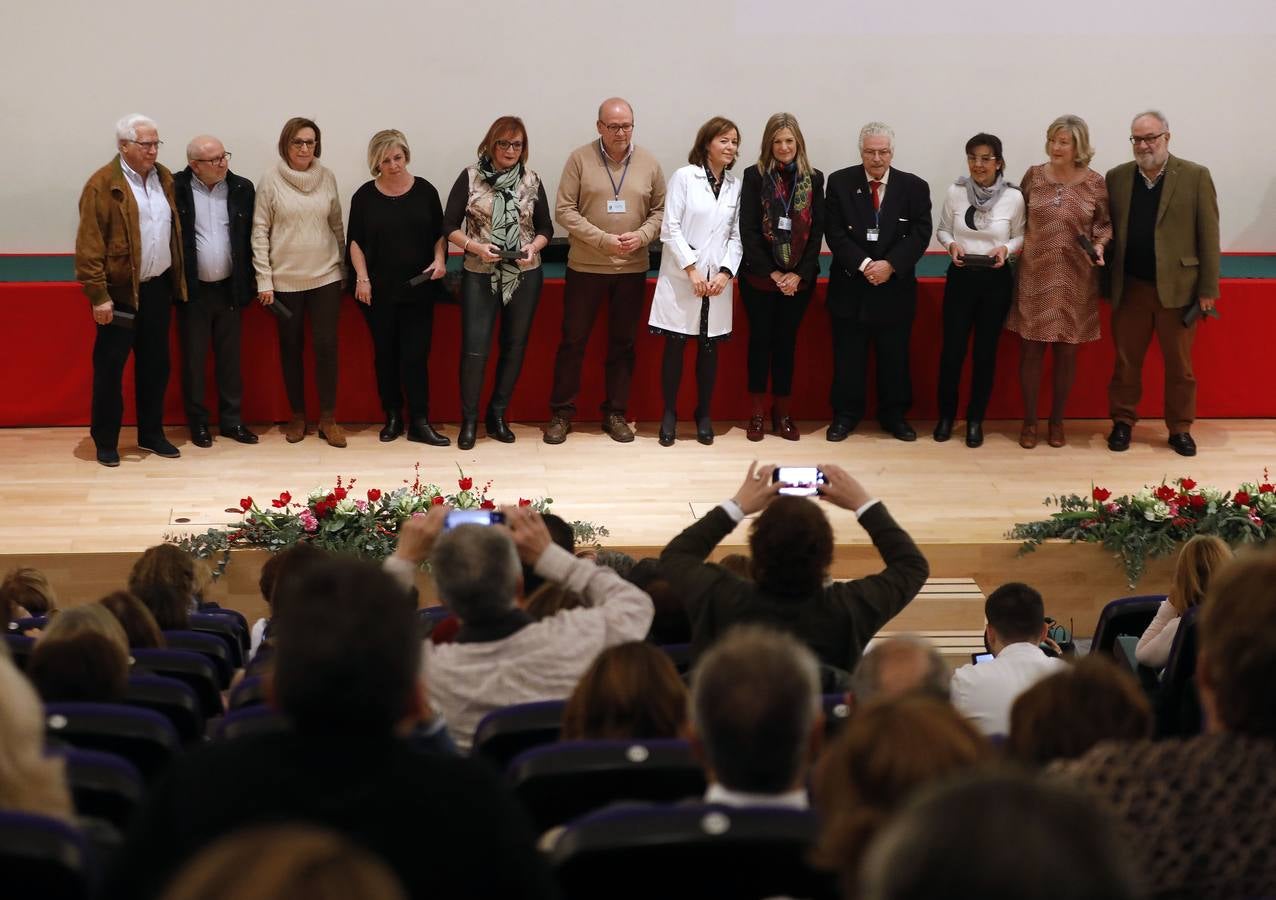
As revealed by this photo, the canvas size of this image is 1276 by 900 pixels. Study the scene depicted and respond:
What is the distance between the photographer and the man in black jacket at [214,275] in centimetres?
633

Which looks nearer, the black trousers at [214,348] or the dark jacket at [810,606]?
the dark jacket at [810,606]

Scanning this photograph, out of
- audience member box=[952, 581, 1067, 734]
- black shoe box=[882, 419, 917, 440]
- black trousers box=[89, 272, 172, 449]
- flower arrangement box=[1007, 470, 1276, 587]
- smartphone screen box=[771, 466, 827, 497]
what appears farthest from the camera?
black shoe box=[882, 419, 917, 440]

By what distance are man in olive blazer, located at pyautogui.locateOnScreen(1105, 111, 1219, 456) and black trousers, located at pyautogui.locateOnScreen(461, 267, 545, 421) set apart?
2580 millimetres

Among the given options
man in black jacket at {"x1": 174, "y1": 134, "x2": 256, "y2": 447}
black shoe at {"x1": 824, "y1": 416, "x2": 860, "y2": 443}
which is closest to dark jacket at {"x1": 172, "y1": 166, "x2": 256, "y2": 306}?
man in black jacket at {"x1": 174, "y1": 134, "x2": 256, "y2": 447}

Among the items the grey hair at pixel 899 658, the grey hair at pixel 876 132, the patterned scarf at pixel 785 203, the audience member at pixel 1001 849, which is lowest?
the grey hair at pixel 899 658

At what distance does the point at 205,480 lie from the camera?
6137 mm

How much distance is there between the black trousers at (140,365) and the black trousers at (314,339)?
1.65 feet

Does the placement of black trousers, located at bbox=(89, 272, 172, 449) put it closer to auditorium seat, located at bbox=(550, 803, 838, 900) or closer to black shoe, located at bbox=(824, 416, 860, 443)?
black shoe, located at bbox=(824, 416, 860, 443)

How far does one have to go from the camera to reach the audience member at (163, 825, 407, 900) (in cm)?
104

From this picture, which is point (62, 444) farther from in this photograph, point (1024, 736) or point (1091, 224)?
point (1024, 736)

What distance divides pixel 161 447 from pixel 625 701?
4442 mm

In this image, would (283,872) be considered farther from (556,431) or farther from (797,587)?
(556,431)

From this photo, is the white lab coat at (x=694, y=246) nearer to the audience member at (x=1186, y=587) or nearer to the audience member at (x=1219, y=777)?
the audience member at (x=1186, y=587)

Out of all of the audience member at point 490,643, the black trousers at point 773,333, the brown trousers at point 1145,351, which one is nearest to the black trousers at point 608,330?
the black trousers at point 773,333
